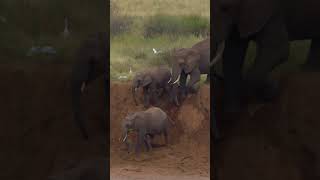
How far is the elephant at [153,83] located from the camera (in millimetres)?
12203

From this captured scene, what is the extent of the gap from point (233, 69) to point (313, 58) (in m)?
0.57

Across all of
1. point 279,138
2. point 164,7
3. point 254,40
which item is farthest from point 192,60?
point 279,138

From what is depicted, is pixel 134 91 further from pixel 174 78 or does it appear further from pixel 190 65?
pixel 190 65

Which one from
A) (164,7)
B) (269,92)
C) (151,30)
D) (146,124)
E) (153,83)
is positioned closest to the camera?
(269,92)

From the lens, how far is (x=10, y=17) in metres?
4.09

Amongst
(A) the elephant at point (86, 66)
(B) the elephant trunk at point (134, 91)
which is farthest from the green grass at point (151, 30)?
(A) the elephant at point (86, 66)

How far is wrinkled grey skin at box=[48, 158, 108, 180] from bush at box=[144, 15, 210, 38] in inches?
352

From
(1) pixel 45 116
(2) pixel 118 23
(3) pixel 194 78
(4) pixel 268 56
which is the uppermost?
(2) pixel 118 23

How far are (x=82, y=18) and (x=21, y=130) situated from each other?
0.94m

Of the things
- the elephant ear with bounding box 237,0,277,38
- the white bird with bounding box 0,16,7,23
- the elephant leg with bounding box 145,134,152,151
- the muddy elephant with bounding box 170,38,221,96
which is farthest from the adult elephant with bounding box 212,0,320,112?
the muddy elephant with bounding box 170,38,221,96

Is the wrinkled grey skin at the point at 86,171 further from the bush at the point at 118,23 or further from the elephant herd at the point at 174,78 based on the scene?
the bush at the point at 118,23

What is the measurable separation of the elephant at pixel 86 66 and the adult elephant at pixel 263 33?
822mm

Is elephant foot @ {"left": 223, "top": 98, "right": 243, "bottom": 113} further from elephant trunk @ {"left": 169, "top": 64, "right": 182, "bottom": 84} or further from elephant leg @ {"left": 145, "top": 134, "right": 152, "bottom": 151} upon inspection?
elephant trunk @ {"left": 169, "top": 64, "right": 182, "bottom": 84}

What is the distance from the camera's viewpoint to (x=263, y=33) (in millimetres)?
4000
